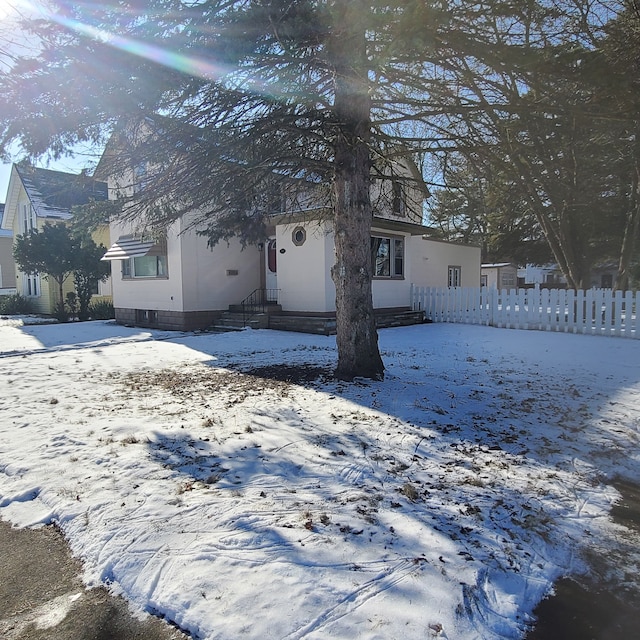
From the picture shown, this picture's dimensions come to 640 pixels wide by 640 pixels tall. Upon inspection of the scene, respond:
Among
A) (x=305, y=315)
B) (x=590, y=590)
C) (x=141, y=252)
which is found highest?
(x=141, y=252)

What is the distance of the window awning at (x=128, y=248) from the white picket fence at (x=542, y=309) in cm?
960

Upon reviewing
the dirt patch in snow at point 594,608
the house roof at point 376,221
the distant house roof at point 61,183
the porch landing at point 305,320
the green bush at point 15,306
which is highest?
the house roof at point 376,221

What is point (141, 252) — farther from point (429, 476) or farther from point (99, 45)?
point (429, 476)

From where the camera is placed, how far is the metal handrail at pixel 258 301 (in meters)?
14.5

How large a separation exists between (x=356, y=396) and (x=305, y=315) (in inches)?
324

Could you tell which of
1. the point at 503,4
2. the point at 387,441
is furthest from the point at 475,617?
the point at 503,4

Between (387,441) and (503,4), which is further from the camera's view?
(503,4)

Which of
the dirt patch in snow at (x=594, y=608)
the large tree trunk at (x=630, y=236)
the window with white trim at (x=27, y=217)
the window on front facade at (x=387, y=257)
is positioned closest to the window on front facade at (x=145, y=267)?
the window on front facade at (x=387, y=257)

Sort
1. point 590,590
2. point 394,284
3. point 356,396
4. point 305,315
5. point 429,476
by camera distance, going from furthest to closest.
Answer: point 394,284 → point 305,315 → point 356,396 → point 429,476 → point 590,590

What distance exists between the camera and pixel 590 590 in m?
2.33

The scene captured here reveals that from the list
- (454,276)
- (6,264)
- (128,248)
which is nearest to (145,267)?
(128,248)

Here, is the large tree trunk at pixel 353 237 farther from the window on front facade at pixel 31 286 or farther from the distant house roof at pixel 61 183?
the window on front facade at pixel 31 286

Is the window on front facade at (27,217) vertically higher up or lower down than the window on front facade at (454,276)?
higher up

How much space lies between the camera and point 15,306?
22641 millimetres
